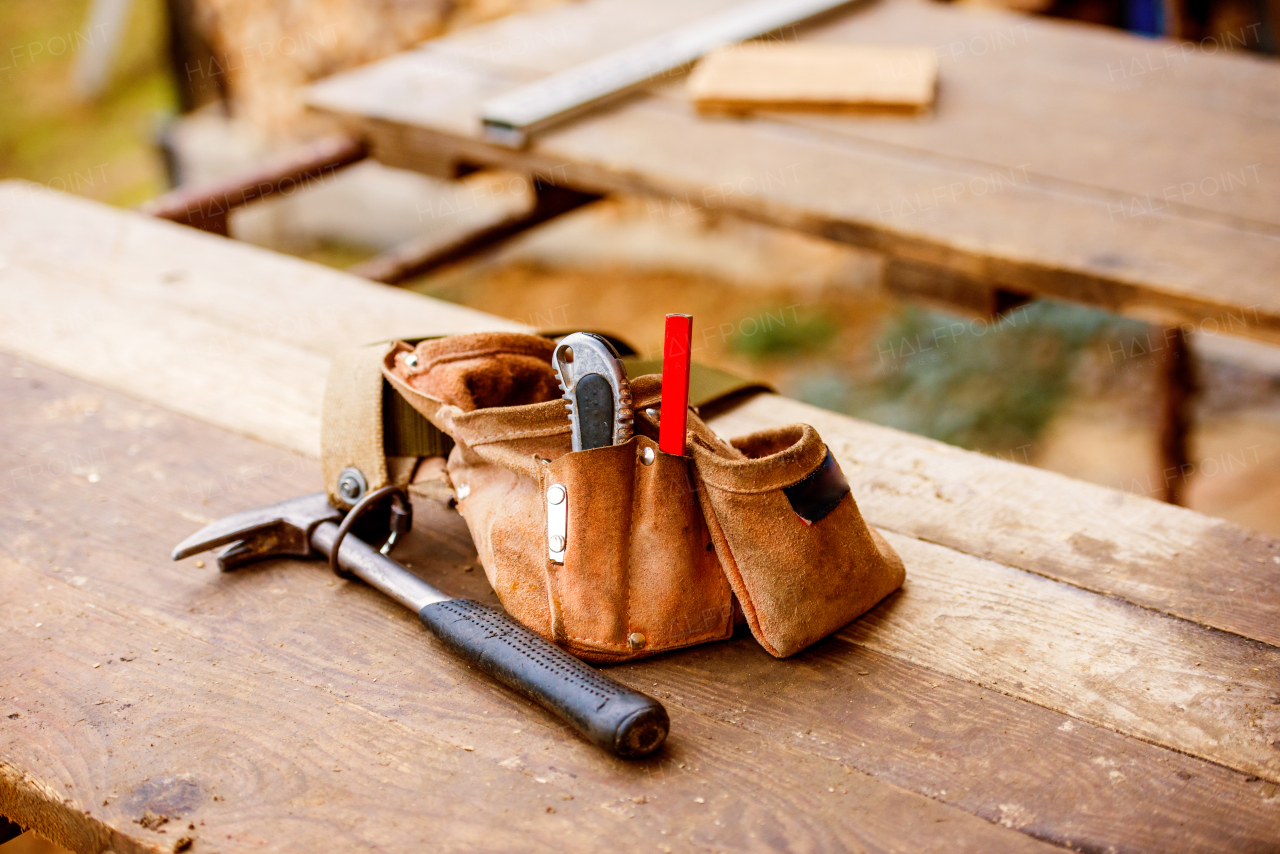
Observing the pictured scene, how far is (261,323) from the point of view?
5.40ft

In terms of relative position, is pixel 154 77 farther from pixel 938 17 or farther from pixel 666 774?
pixel 666 774

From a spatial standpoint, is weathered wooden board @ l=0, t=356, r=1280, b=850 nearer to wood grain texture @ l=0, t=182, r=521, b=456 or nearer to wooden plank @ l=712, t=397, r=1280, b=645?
wooden plank @ l=712, t=397, r=1280, b=645

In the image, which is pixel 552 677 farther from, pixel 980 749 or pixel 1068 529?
pixel 1068 529

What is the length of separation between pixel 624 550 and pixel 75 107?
621 centimetres

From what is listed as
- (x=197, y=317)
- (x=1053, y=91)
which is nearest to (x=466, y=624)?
(x=197, y=317)

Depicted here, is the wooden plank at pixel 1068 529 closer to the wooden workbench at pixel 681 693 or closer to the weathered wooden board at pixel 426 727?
the wooden workbench at pixel 681 693

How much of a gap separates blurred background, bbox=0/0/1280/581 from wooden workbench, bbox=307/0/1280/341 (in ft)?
1.74

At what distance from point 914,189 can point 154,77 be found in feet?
18.7

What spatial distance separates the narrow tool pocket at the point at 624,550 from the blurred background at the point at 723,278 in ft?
5.77

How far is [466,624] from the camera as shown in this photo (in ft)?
3.21

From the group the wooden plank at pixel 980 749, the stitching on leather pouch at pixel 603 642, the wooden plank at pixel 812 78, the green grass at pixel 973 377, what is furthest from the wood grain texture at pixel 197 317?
the green grass at pixel 973 377

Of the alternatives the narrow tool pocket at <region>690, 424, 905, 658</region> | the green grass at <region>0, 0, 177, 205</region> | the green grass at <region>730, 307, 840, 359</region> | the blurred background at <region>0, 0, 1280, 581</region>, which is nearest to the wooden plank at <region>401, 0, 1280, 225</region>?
the blurred background at <region>0, 0, 1280, 581</region>

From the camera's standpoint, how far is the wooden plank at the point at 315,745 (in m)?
→ 0.82

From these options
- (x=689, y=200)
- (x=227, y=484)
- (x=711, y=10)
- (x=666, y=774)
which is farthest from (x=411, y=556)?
(x=711, y=10)
